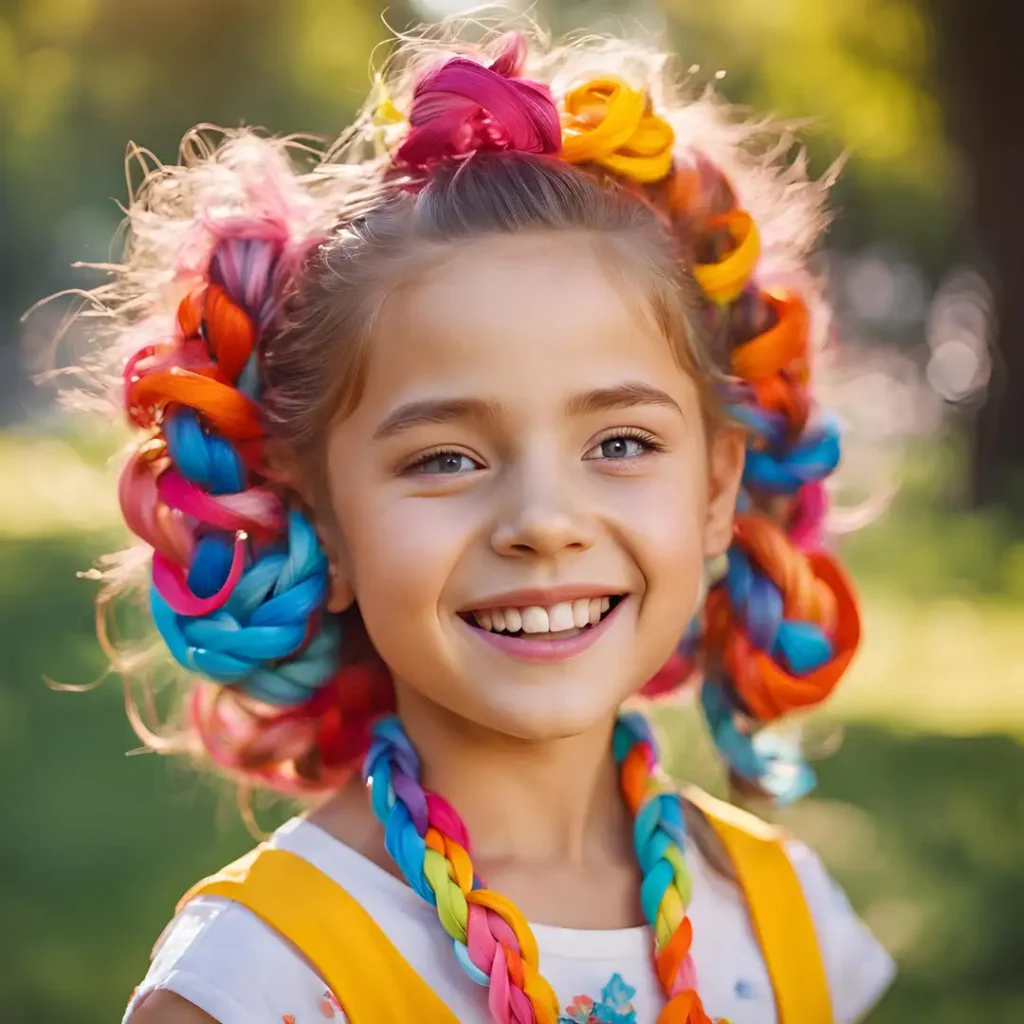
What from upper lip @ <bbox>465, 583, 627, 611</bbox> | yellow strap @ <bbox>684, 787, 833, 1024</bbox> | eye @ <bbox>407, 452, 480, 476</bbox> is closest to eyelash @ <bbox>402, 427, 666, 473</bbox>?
eye @ <bbox>407, 452, 480, 476</bbox>

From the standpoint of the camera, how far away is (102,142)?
43.6ft

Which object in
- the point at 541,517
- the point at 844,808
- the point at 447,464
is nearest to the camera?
the point at 541,517

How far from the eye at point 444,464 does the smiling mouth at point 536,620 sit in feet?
0.56

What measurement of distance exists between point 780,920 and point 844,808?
2.39 m

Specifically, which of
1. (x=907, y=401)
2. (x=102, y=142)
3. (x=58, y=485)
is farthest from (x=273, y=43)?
(x=907, y=401)

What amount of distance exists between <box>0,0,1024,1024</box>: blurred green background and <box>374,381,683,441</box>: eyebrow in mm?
616

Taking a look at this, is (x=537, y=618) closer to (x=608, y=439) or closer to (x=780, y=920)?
(x=608, y=439)

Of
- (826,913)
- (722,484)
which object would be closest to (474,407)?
(722,484)

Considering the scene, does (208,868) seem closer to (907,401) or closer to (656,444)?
(656,444)

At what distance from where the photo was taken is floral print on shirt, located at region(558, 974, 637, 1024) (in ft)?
5.93

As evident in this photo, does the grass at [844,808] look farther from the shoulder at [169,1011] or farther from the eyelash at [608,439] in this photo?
the shoulder at [169,1011]

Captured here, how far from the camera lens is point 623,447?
185 cm

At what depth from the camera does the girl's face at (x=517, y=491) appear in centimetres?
173

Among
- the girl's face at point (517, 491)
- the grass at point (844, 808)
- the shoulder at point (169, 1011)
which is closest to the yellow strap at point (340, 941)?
the shoulder at point (169, 1011)
